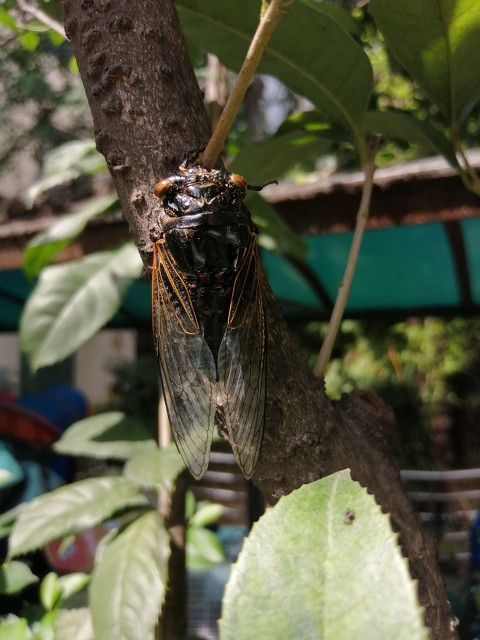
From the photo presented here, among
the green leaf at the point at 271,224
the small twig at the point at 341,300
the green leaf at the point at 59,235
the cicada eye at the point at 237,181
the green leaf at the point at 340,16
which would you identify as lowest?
the small twig at the point at 341,300

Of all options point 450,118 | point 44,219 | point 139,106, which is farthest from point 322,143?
point 44,219

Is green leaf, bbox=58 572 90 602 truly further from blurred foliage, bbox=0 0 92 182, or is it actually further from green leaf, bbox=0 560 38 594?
blurred foliage, bbox=0 0 92 182

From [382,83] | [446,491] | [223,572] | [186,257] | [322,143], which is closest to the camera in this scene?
[186,257]

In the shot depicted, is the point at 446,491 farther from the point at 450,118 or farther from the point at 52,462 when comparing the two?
the point at 450,118

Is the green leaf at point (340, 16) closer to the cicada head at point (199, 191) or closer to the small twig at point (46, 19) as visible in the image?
the cicada head at point (199, 191)

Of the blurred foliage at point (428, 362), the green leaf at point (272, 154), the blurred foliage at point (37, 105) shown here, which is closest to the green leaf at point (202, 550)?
the green leaf at point (272, 154)

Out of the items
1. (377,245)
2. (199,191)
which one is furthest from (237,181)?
(377,245)
